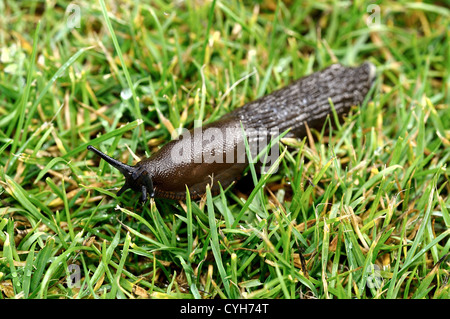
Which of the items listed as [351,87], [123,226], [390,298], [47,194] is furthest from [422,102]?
[47,194]

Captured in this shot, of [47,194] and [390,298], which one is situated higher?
[47,194]

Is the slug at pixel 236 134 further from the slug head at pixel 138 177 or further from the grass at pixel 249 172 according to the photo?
the grass at pixel 249 172

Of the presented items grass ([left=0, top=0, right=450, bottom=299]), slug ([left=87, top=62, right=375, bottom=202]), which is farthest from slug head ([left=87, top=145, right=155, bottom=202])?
grass ([left=0, top=0, right=450, bottom=299])

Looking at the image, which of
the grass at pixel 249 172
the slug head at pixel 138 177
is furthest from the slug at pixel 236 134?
the grass at pixel 249 172

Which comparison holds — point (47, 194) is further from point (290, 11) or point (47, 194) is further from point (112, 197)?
point (290, 11)

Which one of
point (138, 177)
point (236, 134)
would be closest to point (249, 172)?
point (236, 134)

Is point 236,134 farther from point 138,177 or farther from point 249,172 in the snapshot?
point 138,177
